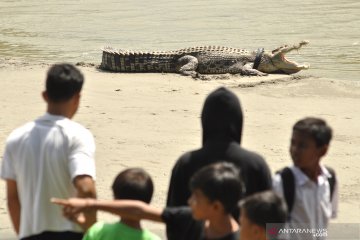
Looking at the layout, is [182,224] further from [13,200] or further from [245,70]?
[245,70]

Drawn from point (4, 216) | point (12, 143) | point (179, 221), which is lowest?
point (4, 216)

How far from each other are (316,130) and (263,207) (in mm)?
679

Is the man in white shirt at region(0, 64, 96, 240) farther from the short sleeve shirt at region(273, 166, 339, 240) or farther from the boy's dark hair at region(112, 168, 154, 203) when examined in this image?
the short sleeve shirt at region(273, 166, 339, 240)

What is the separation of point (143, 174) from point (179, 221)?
0.33 m

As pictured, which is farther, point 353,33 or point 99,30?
point 99,30

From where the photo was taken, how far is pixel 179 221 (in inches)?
146

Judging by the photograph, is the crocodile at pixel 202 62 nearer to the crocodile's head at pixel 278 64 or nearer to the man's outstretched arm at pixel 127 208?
the crocodile's head at pixel 278 64

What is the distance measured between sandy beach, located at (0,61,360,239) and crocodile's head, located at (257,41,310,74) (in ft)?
1.21

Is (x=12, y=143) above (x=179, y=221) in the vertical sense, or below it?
above

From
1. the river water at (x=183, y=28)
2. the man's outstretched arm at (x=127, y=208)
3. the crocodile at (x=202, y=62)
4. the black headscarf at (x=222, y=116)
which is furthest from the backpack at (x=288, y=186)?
the crocodile at (x=202, y=62)

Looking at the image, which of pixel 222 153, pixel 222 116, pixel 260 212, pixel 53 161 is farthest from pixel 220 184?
pixel 53 161

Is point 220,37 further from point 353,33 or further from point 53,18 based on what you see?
point 53,18

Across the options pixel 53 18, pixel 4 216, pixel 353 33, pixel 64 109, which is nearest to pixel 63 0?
pixel 53 18

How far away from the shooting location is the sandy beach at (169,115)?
7629 millimetres
